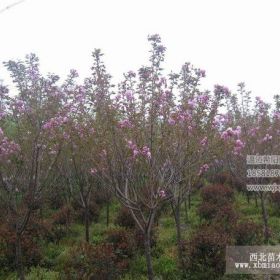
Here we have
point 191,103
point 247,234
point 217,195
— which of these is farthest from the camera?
point 217,195

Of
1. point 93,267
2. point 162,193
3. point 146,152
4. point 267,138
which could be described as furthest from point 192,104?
point 267,138

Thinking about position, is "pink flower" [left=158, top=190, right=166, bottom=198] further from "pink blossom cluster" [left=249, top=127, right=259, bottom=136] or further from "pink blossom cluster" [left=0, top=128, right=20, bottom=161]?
"pink blossom cluster" [left=249, top=127, right=259, bottom=136]

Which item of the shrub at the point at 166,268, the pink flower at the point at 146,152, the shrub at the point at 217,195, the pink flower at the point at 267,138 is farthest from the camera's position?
the shrub at the point at 217,195

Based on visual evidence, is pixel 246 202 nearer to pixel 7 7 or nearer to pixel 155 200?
pixel 155 200

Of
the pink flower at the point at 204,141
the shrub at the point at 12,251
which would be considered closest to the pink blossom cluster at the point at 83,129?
the pink flower at the point at 204,141

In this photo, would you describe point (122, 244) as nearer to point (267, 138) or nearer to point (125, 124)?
point (125, 124)

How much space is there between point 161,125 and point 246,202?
969cm

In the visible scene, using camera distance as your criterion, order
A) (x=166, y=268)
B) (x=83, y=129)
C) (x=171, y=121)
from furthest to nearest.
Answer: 1. (x=166, y=268)
2. (x=83, y=129)
3. (x=171, y=121)

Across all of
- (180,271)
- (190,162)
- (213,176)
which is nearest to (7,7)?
(190,162)

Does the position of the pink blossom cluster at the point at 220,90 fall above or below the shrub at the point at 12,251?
above

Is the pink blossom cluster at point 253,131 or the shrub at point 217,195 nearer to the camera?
the pink blossom cluster at point 253,131

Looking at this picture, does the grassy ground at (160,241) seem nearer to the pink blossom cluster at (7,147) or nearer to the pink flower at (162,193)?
the pink flower at (162,193)

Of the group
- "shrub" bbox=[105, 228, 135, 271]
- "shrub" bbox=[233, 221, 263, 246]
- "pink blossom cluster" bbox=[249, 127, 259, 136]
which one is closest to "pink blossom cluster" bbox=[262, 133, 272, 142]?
"pink blossom cluster" bbox=[249, 127, 259, 136]

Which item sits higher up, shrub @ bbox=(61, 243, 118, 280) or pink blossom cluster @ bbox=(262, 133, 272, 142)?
pink blossom cluster @ bbox=(262, 133, 272, 142)
